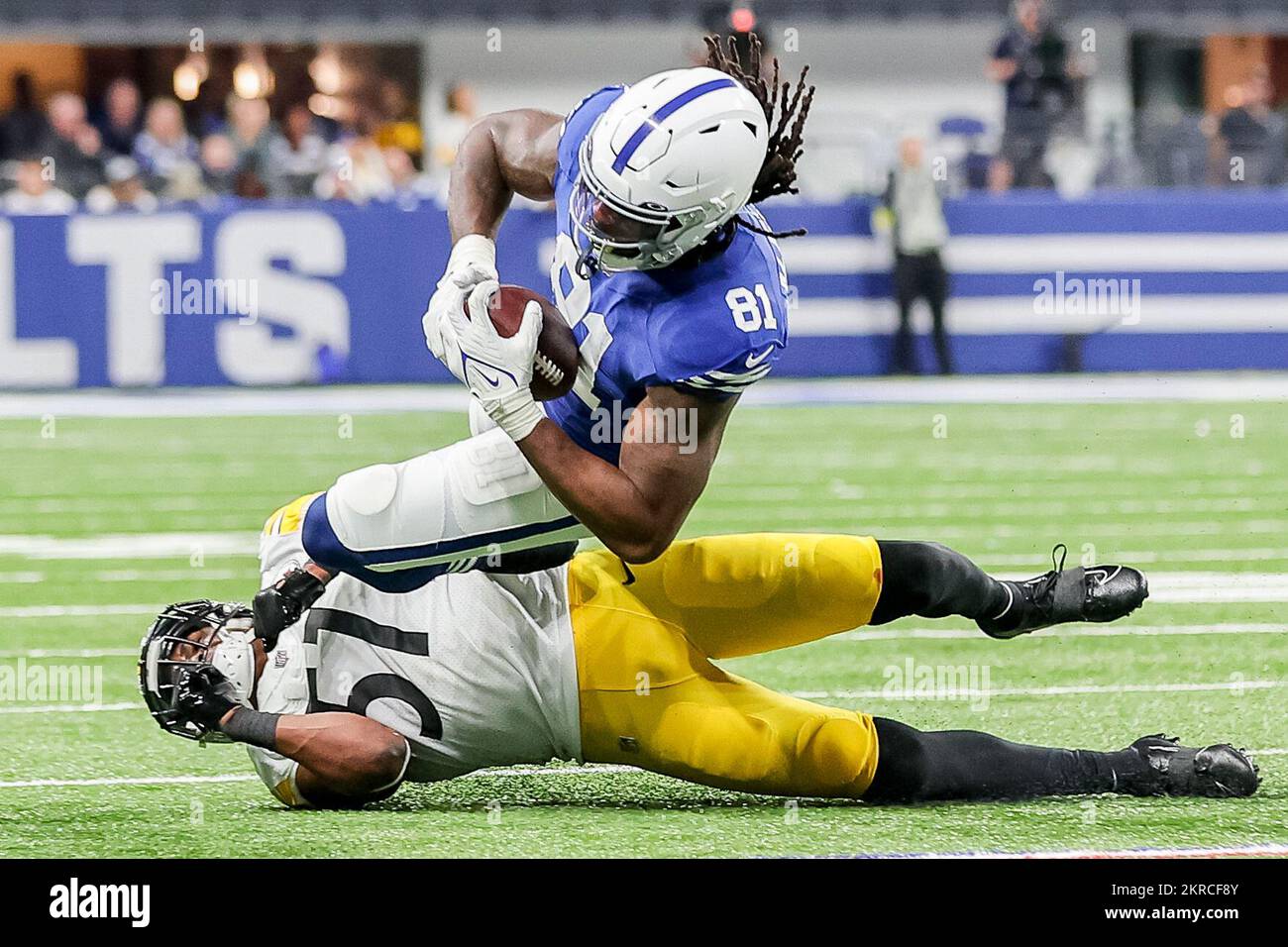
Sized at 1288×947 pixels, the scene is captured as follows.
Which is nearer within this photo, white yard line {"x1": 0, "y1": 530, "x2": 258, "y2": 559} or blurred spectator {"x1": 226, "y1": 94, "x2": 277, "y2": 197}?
white yard line {"x1": 0, "y1": 530, "x2": 258, "y2": 559}

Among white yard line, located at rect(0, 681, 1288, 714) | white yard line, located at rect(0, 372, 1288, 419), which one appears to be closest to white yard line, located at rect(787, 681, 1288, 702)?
white yard line, located at rect(0, 681, 1288, 714)

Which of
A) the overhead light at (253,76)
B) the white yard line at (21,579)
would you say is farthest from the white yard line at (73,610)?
the overhead light at (253,76)

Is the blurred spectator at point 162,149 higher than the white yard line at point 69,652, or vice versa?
the blurred spectator at point 162,149

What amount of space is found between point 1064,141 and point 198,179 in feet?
21.2

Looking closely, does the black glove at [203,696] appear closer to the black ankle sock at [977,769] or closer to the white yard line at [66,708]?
the white yard line at [66,708]

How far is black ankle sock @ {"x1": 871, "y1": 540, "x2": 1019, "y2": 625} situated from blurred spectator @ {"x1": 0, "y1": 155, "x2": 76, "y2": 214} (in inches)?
394

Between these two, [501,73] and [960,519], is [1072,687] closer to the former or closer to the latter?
[960,519]

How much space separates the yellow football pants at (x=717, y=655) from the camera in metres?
4.13

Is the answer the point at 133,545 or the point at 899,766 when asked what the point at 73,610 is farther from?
the point at 899,766

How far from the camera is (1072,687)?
215 inches

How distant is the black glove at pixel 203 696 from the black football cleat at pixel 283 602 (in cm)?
14

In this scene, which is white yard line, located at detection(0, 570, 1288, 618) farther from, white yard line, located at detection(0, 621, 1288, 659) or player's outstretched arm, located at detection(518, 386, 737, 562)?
player's outstretched arm, located at detection(518, 386, 737, 562)

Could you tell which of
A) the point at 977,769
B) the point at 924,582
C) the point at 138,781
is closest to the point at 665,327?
the point at 924,582

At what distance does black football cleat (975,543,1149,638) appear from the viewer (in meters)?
4.61
